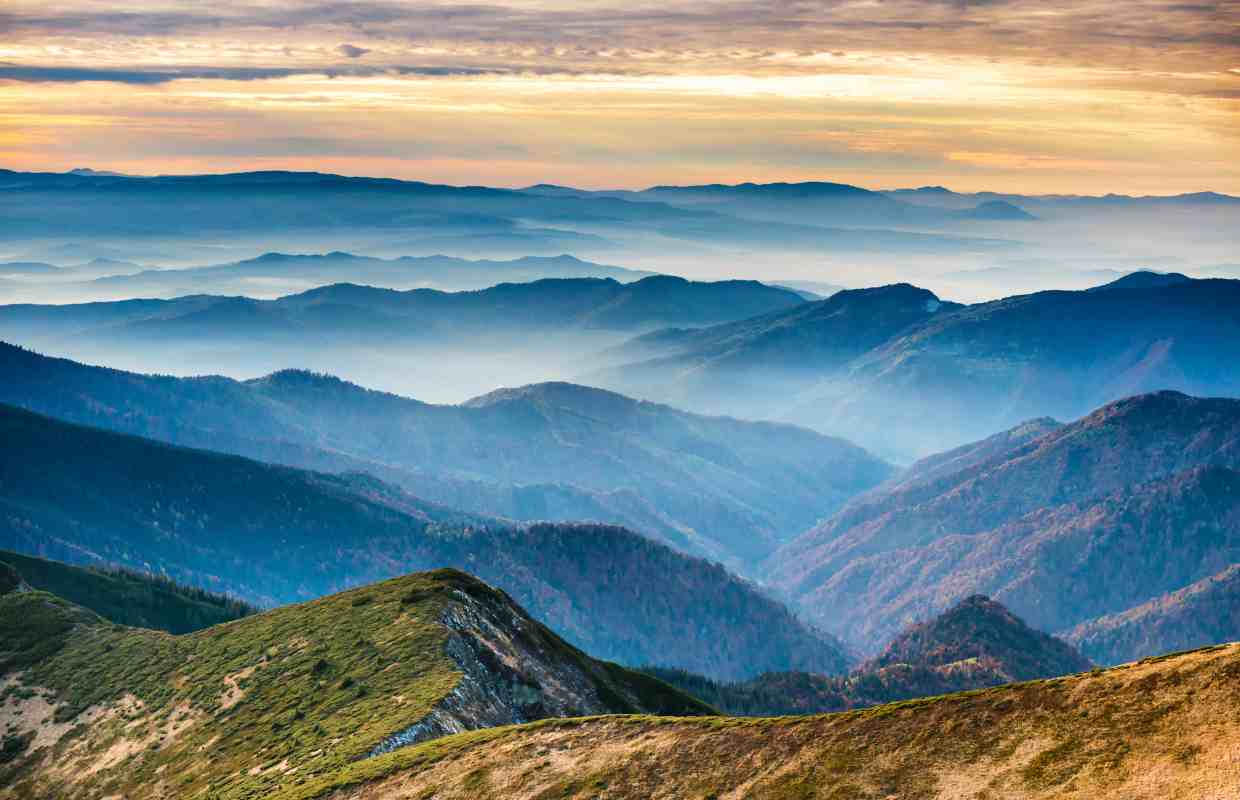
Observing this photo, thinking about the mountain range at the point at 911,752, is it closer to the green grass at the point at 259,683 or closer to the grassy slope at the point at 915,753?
the grassy slope at the point at 915,753

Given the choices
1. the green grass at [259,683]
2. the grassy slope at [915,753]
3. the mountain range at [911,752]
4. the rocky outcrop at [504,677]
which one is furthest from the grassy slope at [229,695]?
the grassy slope at [915,753]

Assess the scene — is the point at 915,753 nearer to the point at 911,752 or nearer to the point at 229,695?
the point at 911,752

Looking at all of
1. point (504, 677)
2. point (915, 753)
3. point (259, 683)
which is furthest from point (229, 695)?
point (915, 753)

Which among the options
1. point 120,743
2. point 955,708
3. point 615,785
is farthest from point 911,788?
point 120,743

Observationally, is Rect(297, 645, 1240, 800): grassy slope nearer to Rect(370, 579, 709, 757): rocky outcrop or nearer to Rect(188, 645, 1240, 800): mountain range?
Rect(188, 645, 1240, 800): mountain range

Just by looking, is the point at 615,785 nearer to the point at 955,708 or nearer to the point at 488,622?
the point at 955,708

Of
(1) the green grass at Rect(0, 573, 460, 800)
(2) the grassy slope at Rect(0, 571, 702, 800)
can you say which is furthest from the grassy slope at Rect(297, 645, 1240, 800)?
(2) the grassy slope at Rect(0, 571, 702, 800)
